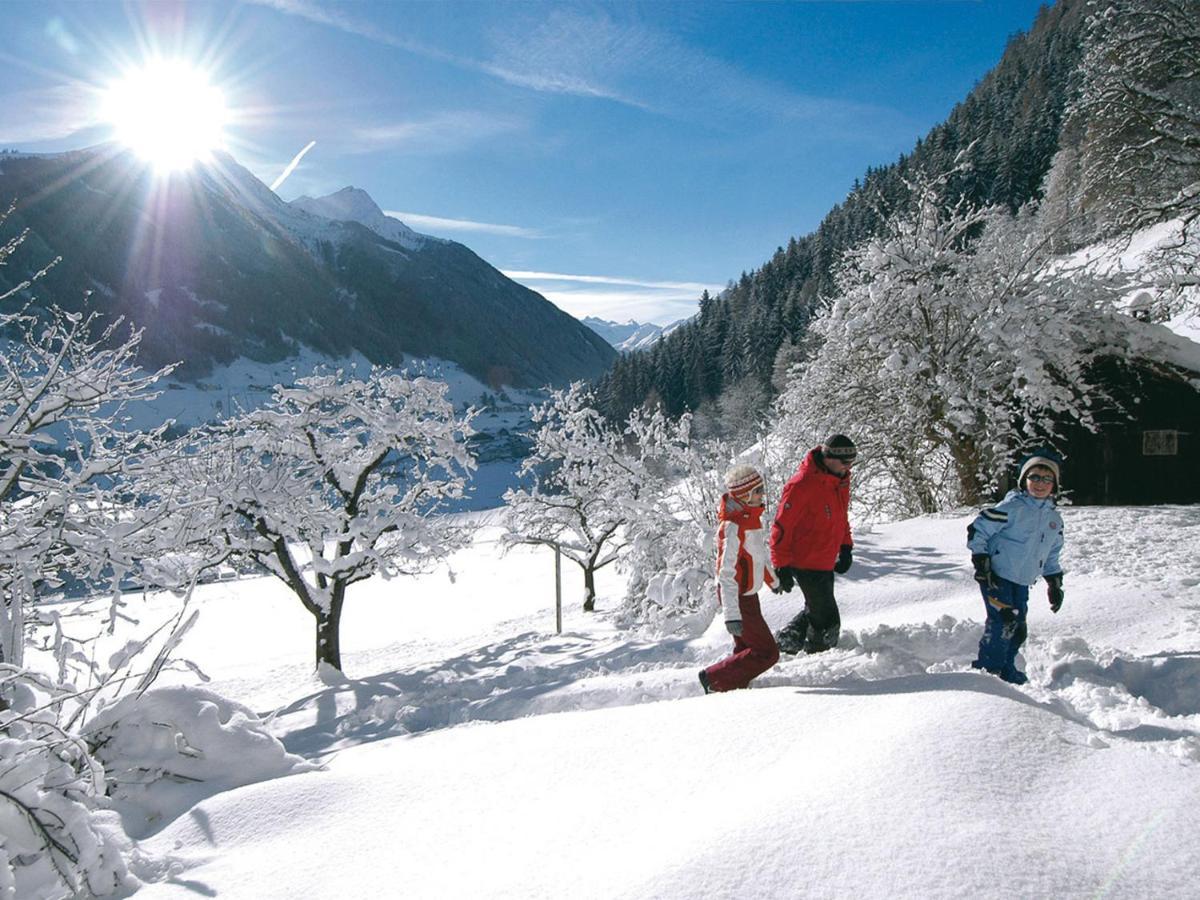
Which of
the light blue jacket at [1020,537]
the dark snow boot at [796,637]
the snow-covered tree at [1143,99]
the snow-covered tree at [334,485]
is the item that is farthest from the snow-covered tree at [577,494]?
the light blue jacket at [1020,537]

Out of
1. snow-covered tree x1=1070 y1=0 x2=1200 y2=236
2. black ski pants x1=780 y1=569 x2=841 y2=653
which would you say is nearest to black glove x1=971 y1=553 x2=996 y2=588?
black ski pants x1=780 y1=569 x2=841 y2=653

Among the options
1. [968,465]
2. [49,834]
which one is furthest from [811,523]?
[968,465]

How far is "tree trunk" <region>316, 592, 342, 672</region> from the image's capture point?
1315cm

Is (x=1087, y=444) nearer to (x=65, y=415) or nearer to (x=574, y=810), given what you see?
(x=574, y=810)

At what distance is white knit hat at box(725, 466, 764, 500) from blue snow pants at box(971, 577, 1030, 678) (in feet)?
5.69

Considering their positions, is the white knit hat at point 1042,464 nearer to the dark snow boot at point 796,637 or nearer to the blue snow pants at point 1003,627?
the blue snow pants at point 1003,627

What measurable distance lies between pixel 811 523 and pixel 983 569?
1197 mm

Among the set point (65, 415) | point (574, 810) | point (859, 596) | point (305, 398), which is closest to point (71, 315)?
point (65, 415)

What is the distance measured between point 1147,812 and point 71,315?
9.43 meters

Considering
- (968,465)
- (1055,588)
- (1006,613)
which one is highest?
(968,465)

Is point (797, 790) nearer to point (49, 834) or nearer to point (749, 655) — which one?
point (749, 655)

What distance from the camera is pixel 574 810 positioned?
108 inches

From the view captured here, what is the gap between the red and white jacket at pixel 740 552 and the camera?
4.55m

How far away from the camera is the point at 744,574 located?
4.64 metres
